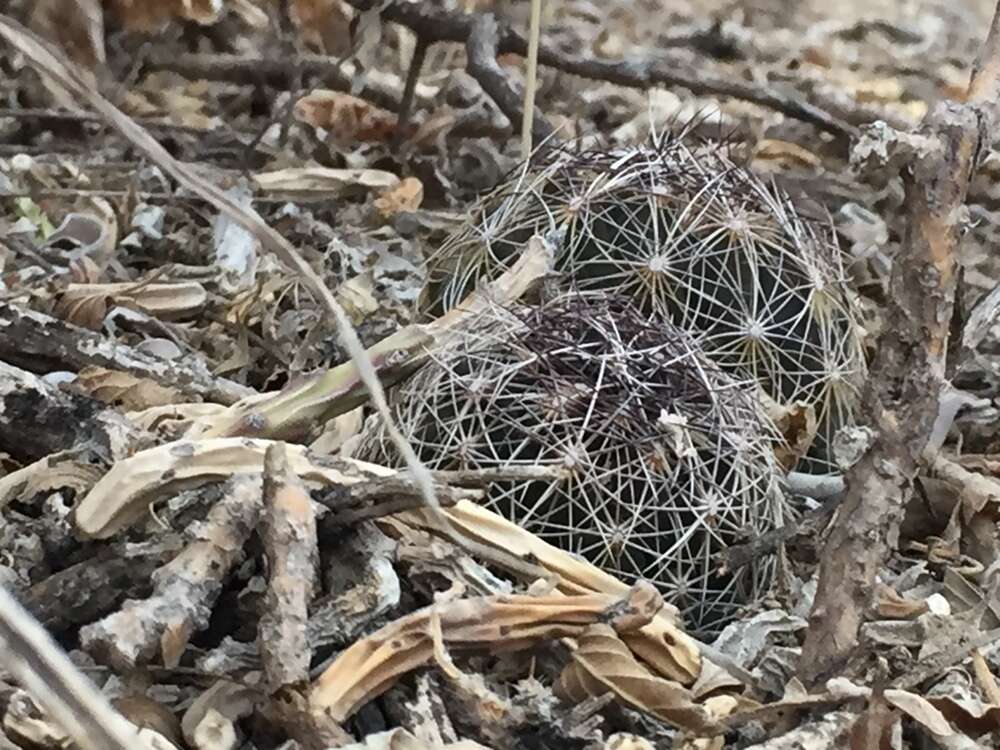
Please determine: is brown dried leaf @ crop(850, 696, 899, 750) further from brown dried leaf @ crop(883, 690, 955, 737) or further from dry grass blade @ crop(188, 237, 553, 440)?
dry grass blade @ crop(188, 237, 553, 440)

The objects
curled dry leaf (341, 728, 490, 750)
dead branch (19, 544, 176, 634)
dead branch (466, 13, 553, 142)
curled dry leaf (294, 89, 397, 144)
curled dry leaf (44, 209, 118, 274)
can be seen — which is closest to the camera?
curled dry leaf (341, 728, 490, 750)

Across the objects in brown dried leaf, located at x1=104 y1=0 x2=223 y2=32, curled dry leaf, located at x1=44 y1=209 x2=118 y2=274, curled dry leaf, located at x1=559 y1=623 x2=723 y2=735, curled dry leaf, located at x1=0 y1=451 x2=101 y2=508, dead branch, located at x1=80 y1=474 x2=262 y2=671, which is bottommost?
curled dry leaf, located at x1=44 y1=209 x2=118 y2=274

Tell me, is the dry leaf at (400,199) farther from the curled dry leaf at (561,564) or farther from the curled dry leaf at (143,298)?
the curled dry leaf at (561,564)

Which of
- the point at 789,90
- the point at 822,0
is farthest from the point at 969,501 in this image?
the point at 822,0

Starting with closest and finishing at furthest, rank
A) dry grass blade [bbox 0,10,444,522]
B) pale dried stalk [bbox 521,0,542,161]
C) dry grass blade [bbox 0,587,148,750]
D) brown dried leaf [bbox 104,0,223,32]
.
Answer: dry grass blade [bbox 0,587,148,750] → dry grass blade [bbox 0,10,444,522] → pale dried stalk [bbox 521,0,542,161] → brown dried leaf [bbox 104,0,223,32]

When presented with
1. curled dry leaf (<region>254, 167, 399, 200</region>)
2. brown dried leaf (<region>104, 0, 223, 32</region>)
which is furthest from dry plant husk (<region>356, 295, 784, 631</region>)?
curled dry leaf (<region>254, 167, 399, 200</region>)

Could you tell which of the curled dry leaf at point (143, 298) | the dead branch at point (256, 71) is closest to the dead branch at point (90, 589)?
the curled dry leaf at point (143, 298)

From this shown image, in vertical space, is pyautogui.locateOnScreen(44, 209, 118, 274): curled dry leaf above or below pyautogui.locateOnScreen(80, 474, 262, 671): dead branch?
below

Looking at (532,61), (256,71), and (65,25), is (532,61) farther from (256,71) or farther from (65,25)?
(256,71)
